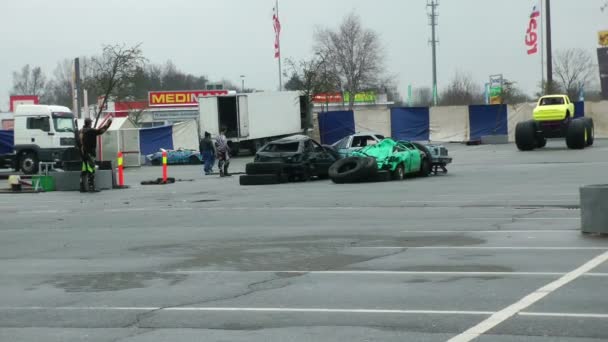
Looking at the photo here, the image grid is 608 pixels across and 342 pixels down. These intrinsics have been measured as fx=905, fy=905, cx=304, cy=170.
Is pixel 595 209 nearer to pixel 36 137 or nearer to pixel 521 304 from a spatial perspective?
pixel 521 304

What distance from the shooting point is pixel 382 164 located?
27625 millimetres

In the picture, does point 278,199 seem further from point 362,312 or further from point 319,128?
point 319,128

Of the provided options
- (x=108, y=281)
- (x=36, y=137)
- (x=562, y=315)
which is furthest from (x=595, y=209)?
(x=36, y=137)

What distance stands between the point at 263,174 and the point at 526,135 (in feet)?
57.7

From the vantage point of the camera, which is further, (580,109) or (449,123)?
(449,123)

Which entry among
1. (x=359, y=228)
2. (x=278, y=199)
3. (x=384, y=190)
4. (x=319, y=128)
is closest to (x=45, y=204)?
(x=278, y=199)

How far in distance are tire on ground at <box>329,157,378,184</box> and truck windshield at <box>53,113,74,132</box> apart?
17812mm

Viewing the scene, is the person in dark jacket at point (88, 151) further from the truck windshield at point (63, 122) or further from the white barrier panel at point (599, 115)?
the white barrier panel at point (599, 115)

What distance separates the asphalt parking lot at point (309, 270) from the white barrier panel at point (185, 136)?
28666 millimetres

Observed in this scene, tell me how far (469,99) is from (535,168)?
60.1 metres

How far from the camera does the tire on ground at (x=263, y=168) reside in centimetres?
2828

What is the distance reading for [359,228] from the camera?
15039 mm

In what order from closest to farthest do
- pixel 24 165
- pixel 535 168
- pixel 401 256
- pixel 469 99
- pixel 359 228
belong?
pixel 401 256 < pixel 359 228 < pixel 535 168 < pixel 24 165 < pixel 469 99

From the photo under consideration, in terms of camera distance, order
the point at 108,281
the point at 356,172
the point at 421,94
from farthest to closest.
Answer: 1. the point at 421,94
2. the point at 356,172
3. the point at 108,281
